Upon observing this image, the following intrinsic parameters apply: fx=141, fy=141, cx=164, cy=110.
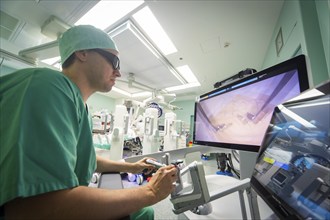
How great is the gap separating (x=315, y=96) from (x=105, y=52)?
0.93 m

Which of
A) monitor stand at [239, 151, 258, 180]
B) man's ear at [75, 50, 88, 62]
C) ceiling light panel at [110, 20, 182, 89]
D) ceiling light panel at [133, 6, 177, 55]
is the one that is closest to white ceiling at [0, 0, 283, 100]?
ceiling light panel at [110, 20, 182, 89]

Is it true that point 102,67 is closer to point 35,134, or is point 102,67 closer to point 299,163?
point 35,134

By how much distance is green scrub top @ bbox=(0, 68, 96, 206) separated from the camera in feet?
1.09

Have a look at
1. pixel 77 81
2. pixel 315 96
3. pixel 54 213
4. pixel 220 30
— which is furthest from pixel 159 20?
pixel 54 213

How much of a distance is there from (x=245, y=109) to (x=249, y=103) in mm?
46

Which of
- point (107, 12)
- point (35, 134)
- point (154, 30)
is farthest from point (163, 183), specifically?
point (154, 30)

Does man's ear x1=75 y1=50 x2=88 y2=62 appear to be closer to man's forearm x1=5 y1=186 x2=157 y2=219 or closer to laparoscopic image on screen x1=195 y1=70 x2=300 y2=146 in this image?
man's forearm x1=5 y1=186 x2=157 y2=219

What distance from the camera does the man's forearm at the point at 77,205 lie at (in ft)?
1.13

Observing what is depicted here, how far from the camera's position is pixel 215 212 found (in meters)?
0.83

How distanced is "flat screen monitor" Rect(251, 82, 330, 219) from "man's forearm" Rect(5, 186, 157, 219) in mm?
438

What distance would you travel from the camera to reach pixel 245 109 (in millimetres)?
921

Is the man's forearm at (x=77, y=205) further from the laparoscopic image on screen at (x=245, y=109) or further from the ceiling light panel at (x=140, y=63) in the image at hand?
the ceiling light panel at (x=140, y=63)

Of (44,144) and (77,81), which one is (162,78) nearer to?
(77,81)

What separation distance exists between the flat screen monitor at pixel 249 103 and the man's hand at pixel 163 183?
51 cm
